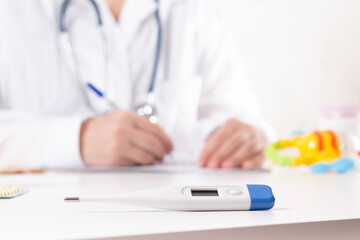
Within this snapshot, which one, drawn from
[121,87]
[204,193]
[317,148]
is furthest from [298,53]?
[204,193]

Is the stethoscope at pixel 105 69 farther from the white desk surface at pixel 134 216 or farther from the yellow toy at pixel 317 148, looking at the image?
the white desk surface at pixel 134 216

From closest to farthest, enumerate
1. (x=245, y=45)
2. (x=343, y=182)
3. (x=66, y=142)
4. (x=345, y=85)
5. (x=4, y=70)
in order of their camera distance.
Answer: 1. (x=343, y=182)
2. (x=66, y=142)
3. (x=4, y=70)
4. (x=245, y=45)
5. (x=345, y=85)

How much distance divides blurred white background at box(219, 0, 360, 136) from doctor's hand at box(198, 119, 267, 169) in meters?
0.49

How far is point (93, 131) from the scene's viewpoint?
31.6 inches

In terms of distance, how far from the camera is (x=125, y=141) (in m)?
0.77

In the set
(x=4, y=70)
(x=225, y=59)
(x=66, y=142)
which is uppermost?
(x=225, y=59)

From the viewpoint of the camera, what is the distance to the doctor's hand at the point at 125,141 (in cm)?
77

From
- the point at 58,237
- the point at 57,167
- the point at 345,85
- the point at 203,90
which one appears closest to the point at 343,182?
the point at 58,237

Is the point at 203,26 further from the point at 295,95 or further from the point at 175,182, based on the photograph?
the point at 175,182

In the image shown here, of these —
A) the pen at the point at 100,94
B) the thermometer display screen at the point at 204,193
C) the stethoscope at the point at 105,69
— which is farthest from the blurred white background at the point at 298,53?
the thermometer display screen at the point at 204,193

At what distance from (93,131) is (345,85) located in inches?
36.2

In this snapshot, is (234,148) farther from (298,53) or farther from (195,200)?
(298,53)

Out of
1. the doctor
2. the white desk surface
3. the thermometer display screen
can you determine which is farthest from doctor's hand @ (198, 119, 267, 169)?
the thermometer display screen

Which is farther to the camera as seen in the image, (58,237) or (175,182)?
(175,182)
